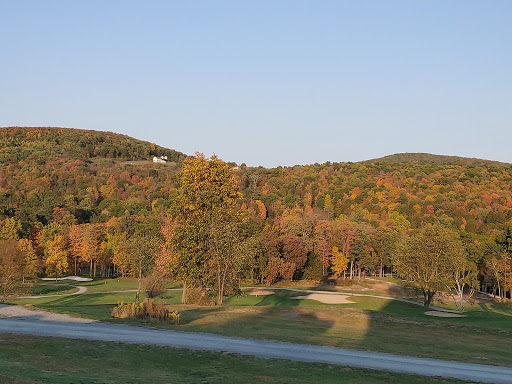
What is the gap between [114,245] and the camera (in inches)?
3639

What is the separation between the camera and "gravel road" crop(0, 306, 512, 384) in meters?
15.2

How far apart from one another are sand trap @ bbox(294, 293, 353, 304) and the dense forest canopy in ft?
29.0

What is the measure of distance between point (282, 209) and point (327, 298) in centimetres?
6520

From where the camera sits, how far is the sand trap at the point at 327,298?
55.8 m

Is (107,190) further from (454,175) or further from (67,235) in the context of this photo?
(454,175)

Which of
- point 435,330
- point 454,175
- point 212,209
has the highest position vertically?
point 454,175

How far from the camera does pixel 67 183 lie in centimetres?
14488

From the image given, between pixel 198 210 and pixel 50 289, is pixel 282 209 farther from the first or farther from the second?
pixel 198 210

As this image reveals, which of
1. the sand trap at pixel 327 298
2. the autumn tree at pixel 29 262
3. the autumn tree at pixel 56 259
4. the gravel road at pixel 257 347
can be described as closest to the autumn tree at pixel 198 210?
the gravel road at pixel 257 347

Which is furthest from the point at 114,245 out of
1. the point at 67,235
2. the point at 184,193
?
the point at 184,193

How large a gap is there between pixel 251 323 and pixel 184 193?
544 inches

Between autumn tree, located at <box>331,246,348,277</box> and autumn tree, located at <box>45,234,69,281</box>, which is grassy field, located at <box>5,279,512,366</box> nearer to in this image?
autumn tree, located at <box>331,246,348,277</box>

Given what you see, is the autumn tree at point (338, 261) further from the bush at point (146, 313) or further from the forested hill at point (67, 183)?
the bush at point (146, 313)

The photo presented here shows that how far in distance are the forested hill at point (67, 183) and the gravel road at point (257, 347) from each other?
85.3m
